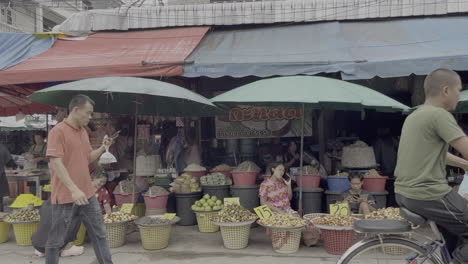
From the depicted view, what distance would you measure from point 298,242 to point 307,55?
3129 millimetres

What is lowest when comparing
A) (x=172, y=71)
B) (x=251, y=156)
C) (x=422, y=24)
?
(x=251, y=156)

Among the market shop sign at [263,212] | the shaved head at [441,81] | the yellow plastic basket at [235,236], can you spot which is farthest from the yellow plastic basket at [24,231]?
the shaved head at [441,81]

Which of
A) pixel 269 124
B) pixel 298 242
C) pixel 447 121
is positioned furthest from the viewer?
pixel 269 124

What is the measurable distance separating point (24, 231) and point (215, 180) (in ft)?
9.56

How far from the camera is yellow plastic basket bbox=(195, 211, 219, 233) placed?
20.1 feet

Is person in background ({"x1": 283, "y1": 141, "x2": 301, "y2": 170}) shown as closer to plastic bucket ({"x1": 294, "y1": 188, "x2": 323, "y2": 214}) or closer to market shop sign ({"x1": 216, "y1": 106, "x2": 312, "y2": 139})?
market shop sign ({"x1": 216, "y1": 106, "x2": 312, "y2": 139})

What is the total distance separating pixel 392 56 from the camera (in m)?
6.28

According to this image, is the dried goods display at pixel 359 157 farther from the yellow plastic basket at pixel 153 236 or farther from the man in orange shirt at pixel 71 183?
the man in orange shirt at pixel 71 183

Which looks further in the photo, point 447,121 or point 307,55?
point 307,55

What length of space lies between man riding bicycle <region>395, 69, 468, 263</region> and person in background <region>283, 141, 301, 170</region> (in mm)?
4905

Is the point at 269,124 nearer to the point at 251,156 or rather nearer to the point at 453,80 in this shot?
the point at 251,156

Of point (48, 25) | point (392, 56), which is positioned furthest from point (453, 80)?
point (48, 25)

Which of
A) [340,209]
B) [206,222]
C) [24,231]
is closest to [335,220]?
[340,209]

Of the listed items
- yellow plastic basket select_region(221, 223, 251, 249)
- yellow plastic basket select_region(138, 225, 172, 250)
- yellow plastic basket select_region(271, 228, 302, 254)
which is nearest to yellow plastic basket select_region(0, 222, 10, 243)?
yellow plastic basket select_region(138, 225, 172, 250)
